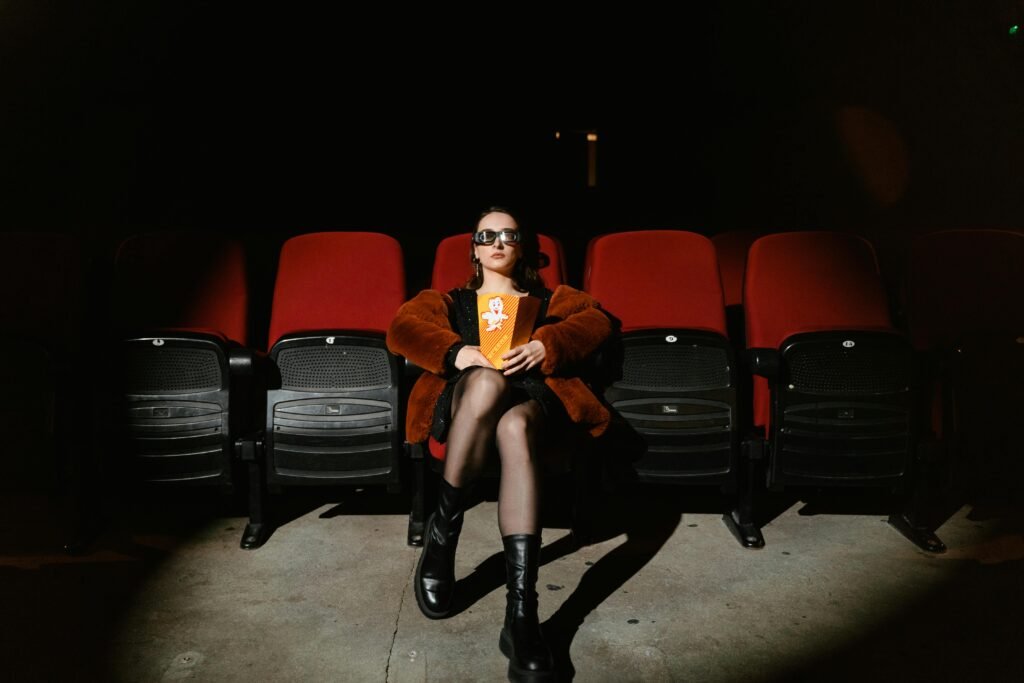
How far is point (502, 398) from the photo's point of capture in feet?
5.76

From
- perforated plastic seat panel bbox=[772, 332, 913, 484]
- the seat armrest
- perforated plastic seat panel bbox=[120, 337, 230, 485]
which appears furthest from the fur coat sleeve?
perforated plastic seat panel bbox=[772, 332, 913, 484]

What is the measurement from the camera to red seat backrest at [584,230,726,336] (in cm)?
243

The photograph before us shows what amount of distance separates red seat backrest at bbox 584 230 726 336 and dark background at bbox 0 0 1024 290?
1391mm

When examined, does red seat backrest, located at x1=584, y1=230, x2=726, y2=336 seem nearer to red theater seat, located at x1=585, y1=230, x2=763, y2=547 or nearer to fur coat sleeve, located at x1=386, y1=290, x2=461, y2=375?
red theater seat, located at x1=585, y1=230, x2=763, y2=547

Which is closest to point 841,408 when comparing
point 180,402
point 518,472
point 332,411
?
point 518,472

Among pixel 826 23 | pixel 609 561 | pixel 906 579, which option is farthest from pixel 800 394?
pixel 826 23

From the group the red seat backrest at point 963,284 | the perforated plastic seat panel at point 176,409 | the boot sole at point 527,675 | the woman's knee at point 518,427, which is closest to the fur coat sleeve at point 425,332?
the woman's knee at point 518,427

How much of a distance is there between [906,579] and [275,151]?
3.89 meters

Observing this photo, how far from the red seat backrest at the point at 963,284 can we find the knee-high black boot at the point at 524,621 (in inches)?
72.5

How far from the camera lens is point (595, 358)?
6.74ft

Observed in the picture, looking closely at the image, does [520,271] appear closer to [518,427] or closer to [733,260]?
[518,427]

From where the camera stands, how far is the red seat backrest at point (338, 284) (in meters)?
2.51

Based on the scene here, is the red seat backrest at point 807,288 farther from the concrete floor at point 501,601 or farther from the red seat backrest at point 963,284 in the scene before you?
the concrete floor at point 501,601

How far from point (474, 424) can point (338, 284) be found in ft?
3.56
